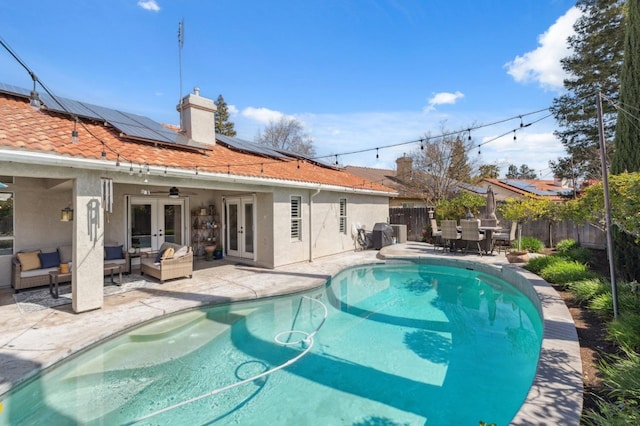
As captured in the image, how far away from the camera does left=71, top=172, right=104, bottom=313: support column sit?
6.18 metres

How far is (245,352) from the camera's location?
542 centimetres

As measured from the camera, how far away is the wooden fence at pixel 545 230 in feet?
40.9

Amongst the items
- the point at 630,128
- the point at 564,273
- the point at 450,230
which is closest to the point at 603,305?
the point at 564,273

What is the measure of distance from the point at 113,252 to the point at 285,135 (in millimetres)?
27248

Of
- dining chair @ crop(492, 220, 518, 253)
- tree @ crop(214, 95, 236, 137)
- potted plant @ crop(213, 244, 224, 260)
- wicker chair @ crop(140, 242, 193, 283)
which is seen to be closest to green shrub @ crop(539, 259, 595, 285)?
dining chair @ crop(492, 220, 518, 253)

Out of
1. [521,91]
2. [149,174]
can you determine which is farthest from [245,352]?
[521,91]

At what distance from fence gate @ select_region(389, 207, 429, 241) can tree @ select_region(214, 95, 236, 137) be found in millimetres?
25328

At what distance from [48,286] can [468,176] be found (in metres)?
25.4

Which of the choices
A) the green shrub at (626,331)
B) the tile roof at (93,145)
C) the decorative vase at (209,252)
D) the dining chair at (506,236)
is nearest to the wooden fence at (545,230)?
the dining chair at (506,236)

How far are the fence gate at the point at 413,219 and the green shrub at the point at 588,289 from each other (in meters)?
11.5

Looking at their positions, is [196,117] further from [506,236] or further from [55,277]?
[506,236]

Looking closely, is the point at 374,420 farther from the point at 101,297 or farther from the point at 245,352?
the point at 101,297

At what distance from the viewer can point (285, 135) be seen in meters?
34.7

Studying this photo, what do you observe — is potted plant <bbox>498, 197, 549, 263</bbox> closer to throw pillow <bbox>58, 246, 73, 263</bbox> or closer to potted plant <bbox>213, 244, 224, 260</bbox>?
potted plant <bbox>213, 244, 224, 260</bbox>
